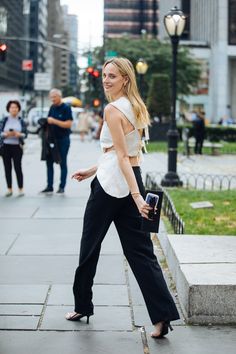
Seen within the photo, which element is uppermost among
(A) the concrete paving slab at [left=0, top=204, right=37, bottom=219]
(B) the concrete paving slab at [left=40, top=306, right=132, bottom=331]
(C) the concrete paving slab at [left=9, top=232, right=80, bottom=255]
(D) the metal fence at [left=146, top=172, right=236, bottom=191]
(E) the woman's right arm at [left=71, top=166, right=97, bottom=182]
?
(E) the woman's right arm at [left=71, top=166, right=97, bottom=182]

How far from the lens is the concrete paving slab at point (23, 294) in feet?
18.3

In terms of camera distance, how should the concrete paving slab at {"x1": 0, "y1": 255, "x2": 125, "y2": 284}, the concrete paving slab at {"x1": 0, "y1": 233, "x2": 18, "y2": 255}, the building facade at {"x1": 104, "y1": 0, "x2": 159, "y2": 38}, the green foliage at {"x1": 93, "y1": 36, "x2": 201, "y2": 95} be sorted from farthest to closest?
the building facade at {"x1": 104, "y1": 0, "x2": 159, "y2": 38}, the green foliage at {"x1": 93, "y1": 36, "x2": 201, "y2": 95}, the concrete paving slab at {"x1": 0, "y1": 233, "x2": 18, "y2": 255}, the concrete paving slab at {"x1": 0, "y1": 255, "x2": 125, "y2": 284}

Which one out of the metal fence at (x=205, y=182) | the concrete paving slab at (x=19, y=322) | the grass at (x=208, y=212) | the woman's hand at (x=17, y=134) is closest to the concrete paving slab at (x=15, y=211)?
the woman's hand at (x=17, y=134)

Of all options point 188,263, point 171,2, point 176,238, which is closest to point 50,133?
point 176,238

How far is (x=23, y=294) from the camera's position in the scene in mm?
5785

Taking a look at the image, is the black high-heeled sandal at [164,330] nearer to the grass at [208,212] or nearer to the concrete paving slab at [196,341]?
the concrete paving slab at [196,341]

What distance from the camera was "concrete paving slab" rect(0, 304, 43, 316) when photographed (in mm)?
5230

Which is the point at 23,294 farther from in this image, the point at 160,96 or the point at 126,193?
the point at 160,96

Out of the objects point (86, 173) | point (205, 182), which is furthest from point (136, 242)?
point (205, 182)

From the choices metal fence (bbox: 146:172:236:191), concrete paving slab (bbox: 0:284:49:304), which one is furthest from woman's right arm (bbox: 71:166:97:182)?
metal fence (bbox: 146:172:236:191)

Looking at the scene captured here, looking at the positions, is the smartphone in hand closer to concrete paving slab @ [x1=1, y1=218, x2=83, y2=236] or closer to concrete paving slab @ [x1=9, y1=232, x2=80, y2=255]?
concrete paving slab @ [x1=9, y1=232, x2=80, y2=255]

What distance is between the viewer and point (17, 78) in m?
127

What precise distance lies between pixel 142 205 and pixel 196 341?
0.98 metres

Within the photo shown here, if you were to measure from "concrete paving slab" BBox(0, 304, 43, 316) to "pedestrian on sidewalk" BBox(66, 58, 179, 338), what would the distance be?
76 cm
